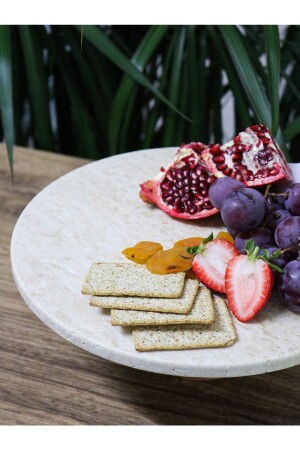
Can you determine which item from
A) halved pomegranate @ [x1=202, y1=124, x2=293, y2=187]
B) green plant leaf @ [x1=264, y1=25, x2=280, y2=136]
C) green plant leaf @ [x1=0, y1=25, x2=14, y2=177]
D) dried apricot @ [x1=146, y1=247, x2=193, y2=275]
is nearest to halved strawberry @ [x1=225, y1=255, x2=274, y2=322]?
dried apricot @ [x1=146, y1=247, x2=193, y2=275]

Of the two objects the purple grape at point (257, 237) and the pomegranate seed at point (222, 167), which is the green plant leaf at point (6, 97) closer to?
the pomegranate seed at point (222, 167)

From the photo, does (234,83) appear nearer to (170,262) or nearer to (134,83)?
(134,83)

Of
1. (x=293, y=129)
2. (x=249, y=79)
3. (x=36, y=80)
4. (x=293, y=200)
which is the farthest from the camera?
(x=36, y=80)

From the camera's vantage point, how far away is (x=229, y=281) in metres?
1.06

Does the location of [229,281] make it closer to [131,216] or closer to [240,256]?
[240,256]

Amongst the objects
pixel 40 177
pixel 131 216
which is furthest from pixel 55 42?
pixel 131 216

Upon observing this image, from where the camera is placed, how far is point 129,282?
110 cm

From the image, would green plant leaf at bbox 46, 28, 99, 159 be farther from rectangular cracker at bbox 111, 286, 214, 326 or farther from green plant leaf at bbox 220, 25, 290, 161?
rectangular cracker at bbox 111, 286, 214, 326

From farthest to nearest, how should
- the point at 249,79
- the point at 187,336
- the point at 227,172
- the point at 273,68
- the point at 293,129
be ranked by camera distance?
the point at 293,129
the point at 249,79
the point at 273,68
the point at 227,172
the point at 187,336

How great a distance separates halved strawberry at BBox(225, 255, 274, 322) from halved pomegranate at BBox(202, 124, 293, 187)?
24 centimetres

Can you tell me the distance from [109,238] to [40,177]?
2.42 feet

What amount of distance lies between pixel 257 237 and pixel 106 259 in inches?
10.5

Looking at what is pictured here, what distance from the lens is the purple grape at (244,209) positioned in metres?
1.09

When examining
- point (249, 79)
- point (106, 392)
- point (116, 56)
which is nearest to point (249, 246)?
point (106, 392)
